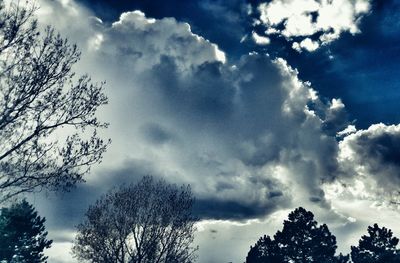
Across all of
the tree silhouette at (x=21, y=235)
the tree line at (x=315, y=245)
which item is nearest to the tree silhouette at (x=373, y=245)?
the tree line at (x=315, y=245)

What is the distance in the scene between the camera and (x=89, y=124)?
1451 cm

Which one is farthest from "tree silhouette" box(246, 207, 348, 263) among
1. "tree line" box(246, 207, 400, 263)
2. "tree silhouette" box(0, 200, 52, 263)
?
"tree silhouette" box(0, 200, 52, 263)

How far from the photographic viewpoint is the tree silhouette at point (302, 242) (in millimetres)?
52156

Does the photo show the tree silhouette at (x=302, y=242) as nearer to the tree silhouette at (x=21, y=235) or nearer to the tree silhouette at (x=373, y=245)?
the tree silhouette at (x=373, y=245)

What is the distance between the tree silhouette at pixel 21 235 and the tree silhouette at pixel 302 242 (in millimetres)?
37401

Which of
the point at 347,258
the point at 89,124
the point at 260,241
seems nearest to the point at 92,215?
the point at 89,124

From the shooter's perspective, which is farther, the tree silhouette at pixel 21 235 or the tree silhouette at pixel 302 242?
the tree silhouette at pixel 302 242

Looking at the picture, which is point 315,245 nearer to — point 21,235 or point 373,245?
point 373,245

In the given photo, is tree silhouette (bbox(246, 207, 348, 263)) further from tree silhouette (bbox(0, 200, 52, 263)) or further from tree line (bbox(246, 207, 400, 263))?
tree silhouette (bbox(0, 200, 52, 263))

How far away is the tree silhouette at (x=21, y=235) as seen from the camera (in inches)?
1578

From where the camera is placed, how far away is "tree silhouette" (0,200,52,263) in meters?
40.1

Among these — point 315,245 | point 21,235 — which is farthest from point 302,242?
point 21,235

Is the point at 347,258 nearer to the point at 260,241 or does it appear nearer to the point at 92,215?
the point at 260,241

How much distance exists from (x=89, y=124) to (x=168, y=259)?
22778 mm
